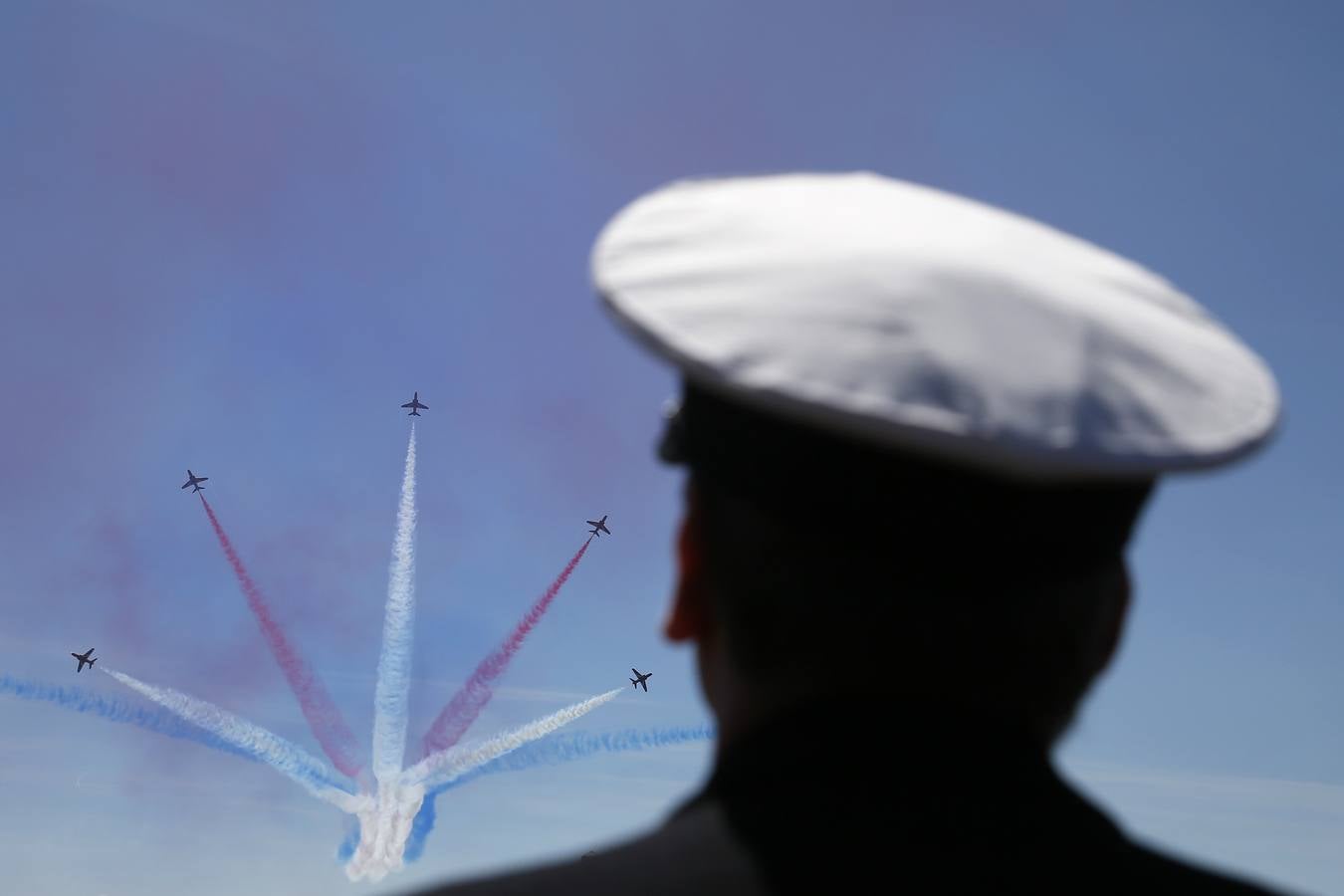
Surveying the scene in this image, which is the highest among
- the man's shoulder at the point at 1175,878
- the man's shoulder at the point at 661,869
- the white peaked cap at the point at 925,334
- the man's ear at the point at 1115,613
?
the white peaked cap at the point at 925,334

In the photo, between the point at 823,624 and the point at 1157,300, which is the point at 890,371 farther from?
the point at 1157,300

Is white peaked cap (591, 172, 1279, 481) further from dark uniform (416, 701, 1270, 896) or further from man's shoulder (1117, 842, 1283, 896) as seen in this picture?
man's shoulder (1117, 842, 1283, 896)

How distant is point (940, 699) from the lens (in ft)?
11.8

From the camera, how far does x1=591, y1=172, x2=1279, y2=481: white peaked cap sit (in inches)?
136

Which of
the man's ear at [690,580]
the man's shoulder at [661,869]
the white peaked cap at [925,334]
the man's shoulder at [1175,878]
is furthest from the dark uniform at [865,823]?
the white peaked cap at [925,334]

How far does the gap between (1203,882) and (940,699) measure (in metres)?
1.18

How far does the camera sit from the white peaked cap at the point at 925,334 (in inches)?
136

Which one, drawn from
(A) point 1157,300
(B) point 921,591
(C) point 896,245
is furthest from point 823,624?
(A) point 1157,300

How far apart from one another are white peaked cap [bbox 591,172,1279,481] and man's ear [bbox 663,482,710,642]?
14.3 inches

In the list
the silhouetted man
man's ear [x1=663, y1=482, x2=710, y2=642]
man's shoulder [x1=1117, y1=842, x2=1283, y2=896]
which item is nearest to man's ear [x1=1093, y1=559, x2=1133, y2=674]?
the silhouetted man

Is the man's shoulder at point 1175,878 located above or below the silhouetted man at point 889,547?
below

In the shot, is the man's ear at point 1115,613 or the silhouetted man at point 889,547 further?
Result: the man's ear at point 1115,613

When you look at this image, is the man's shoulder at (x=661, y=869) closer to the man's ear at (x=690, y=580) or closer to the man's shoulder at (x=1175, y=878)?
the man's ear at (x=690, y=580)

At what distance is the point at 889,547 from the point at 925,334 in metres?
0.54
